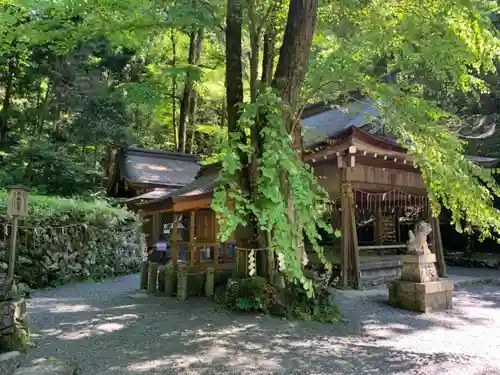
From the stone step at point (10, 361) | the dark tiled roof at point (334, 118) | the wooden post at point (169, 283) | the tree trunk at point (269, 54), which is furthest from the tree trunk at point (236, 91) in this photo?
the stone step at point (10, 361)

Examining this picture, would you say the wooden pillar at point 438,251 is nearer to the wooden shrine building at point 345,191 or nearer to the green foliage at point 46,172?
the wooden shrine building at point 345,191

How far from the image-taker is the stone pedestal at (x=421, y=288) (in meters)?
7.95

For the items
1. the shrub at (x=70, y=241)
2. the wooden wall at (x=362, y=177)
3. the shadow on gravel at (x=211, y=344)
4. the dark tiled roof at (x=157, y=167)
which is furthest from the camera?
the dark tiled roof at (x=157, y=167)

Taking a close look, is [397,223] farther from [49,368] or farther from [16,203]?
[49,368]

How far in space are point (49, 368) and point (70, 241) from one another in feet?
24.6

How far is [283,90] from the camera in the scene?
6.86 m

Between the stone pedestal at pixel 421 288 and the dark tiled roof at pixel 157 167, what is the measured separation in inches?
473

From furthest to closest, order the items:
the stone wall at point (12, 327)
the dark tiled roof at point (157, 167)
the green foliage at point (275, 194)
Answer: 1. the dark tiled roof at point (157, 167)
2. the green foliage at point (275, 194)
3. the stone wall at point (12, 327)

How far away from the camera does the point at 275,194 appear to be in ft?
17.9

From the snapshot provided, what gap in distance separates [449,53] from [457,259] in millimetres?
10890

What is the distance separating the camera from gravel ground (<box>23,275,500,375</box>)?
4.65 m

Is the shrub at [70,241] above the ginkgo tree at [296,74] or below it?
below

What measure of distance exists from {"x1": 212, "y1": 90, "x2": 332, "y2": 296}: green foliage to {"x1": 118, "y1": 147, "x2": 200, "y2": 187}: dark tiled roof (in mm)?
12277

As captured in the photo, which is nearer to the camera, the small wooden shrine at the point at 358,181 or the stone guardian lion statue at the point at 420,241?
the stone guardian lion statue at the point at 420,241
